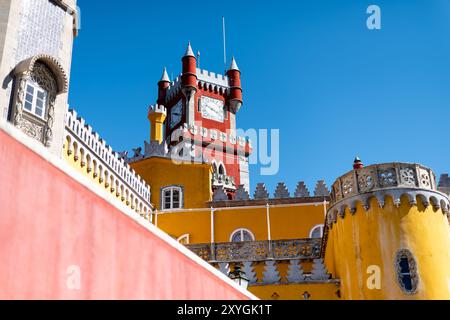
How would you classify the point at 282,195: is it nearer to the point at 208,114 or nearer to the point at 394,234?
the point at 394,234

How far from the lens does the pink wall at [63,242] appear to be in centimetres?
605

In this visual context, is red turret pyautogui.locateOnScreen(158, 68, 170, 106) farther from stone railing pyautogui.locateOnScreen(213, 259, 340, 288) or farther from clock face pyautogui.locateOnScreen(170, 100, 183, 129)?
stone railing pyautogui.locateOnScreen(213, 259, 340, 288)

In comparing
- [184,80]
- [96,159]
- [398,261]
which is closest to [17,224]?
[398,261]

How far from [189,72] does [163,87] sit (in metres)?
4.73

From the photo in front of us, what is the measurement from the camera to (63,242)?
6645 mm

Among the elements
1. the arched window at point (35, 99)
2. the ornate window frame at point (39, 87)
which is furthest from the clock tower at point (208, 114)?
the arched window at point (35, 99)

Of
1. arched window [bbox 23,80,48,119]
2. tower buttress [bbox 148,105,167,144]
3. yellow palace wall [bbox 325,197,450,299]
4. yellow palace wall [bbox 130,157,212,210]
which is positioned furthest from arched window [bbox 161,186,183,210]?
yellow palace wall [bbox 325,197,450,299]

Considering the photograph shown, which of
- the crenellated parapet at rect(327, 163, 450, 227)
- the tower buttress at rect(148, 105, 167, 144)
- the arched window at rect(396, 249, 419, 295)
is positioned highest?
the tower buttress at rect(148, 105, 167, 144)

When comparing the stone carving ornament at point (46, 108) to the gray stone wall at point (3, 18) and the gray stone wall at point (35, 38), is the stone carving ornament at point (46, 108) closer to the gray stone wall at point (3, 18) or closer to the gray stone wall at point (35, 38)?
the gray stone wall at point (35, 38)

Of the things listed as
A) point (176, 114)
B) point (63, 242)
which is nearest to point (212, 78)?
point (176, 114)

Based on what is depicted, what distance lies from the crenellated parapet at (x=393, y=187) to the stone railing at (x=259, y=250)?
5835 millimetres

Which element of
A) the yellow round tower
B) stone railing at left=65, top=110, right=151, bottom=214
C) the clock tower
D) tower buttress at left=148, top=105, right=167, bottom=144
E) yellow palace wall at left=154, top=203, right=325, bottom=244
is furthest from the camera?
the clock tower

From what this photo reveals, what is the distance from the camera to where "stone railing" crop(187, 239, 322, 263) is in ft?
73.5

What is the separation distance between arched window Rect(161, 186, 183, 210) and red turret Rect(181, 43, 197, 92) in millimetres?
17857
